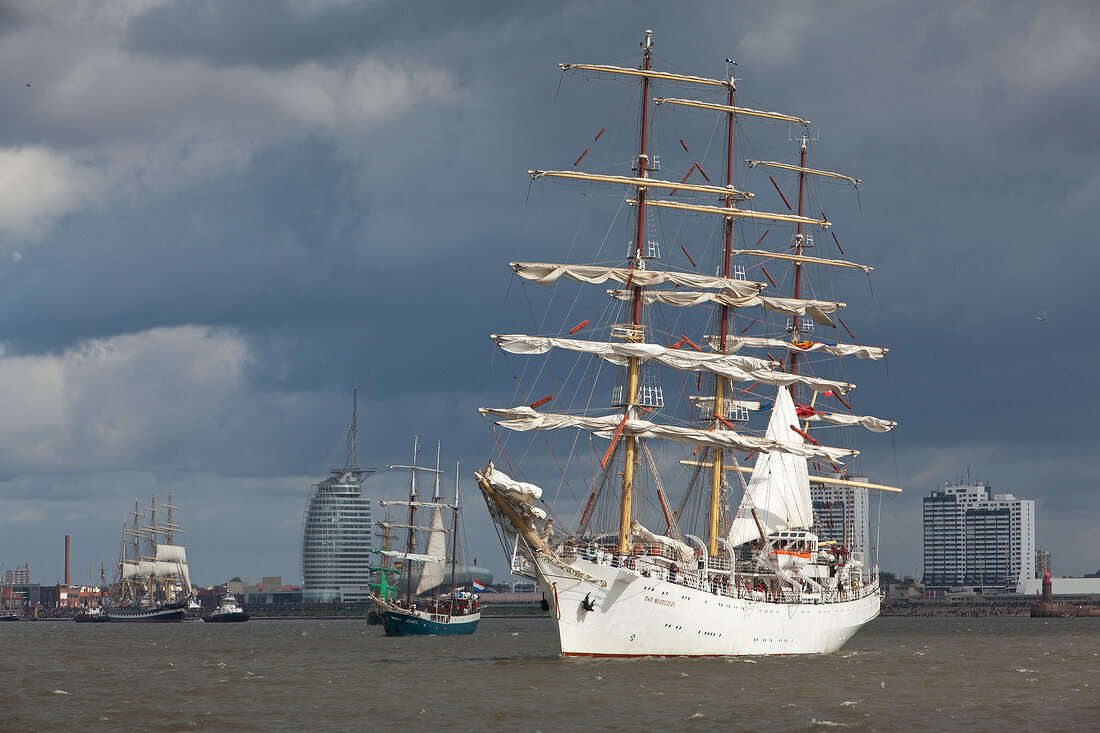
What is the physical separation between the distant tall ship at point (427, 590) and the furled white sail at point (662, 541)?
69.0m

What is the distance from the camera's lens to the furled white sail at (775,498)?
4129 inches

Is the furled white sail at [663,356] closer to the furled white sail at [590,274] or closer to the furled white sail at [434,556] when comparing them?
the furled white sail at [590,274]

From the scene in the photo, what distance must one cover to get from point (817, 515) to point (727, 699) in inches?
2490

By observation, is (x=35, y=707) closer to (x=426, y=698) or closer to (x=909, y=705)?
(x=426, y=698)

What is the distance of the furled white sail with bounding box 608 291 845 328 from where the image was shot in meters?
92.6

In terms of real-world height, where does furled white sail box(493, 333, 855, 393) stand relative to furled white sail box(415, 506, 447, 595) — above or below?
above

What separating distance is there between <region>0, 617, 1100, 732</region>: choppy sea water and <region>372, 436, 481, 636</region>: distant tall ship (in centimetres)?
4728

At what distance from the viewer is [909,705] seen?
202 feet

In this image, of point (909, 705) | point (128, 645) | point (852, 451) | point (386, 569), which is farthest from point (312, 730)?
point (386, 569)

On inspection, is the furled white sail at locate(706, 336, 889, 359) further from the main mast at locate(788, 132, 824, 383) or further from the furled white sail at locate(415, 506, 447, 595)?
the furled white sail at locate(415, 506, 447, 595)

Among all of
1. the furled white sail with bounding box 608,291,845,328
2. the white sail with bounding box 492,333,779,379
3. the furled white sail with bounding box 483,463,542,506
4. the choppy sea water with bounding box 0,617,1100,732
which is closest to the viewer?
the choppy sea water with bounding box 0,617,1100,732

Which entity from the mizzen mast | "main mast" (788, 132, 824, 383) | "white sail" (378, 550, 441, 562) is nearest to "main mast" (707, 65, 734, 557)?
the mizzen mast

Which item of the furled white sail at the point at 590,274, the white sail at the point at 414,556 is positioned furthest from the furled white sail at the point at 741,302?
the white sail at the point at 414,556

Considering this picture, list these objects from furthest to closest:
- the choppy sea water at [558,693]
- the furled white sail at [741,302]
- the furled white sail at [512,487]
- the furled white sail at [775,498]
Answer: the furled white sail at [775,498] → the furled white sail at [741,302] → the furled white sail at [512,487] → the choppy sea water at [558,693]
